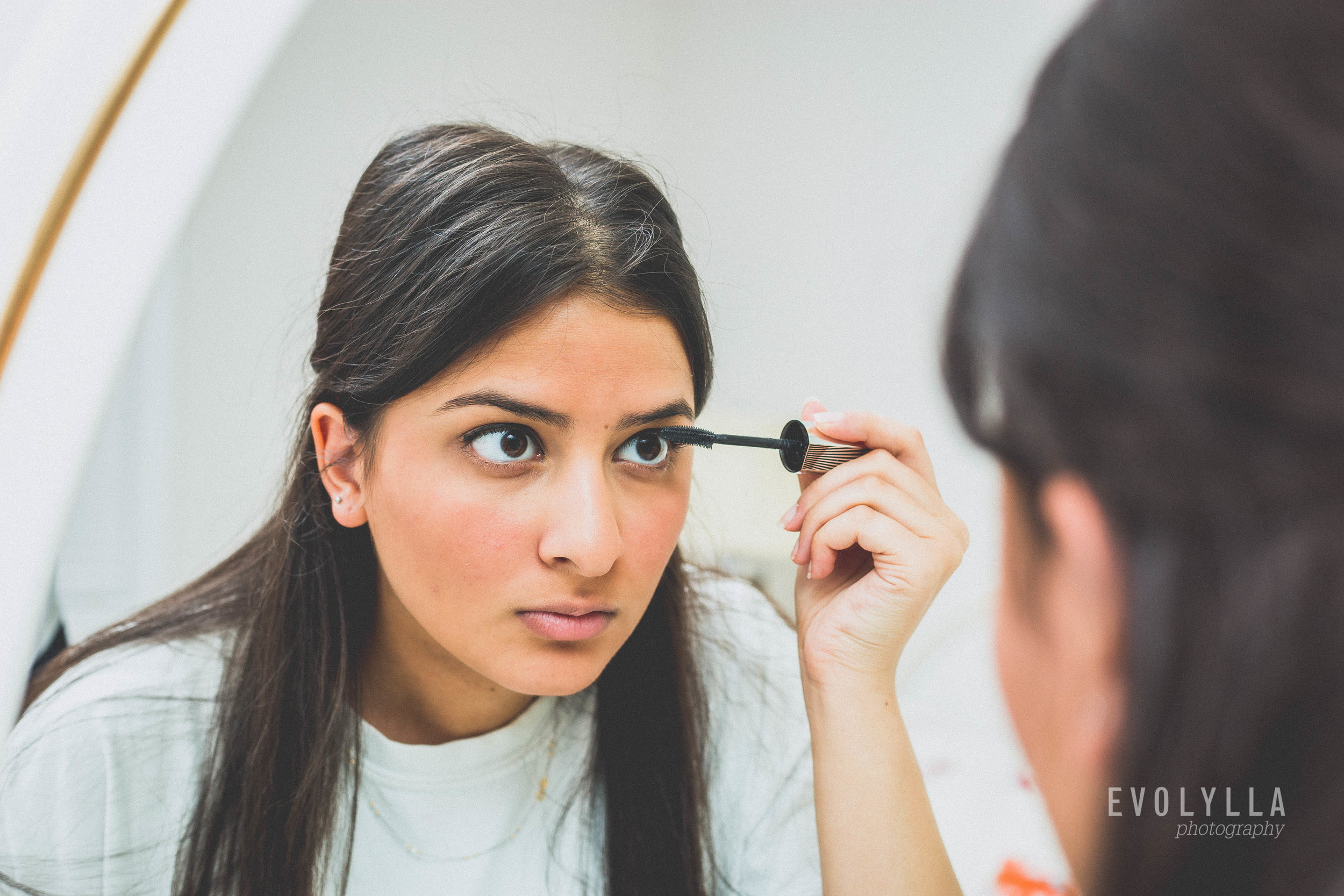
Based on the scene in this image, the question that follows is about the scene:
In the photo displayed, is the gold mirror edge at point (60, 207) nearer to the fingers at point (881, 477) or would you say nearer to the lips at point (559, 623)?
the lips at point (559, 623)

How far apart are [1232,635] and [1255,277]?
11 cm

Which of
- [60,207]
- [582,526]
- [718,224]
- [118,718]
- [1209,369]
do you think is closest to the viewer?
[1209,369]

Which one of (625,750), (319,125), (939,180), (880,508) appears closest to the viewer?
(880,508)

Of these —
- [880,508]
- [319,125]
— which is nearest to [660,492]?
[880,508]

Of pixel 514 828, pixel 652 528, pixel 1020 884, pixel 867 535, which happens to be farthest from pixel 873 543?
pixel 1020 884

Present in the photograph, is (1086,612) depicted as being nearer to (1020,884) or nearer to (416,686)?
(416,686)

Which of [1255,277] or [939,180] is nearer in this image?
[1255,277]

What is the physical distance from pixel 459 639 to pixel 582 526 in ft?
0.41

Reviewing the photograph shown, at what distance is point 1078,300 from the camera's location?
1.02 ft

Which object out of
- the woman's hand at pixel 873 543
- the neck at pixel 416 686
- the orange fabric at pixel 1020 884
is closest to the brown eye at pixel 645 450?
the woman's hand at pixel 873 543

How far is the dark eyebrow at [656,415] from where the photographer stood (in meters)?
0.63

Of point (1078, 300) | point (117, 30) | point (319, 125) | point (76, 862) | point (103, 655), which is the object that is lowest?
point (76, 862)

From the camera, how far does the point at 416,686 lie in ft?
2.54

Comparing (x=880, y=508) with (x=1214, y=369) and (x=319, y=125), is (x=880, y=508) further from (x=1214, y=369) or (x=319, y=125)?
(x=319, y=125)
